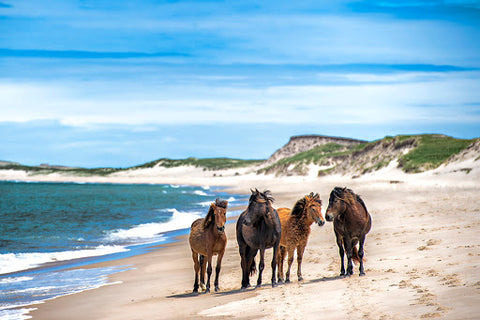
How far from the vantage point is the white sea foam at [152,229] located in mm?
25656

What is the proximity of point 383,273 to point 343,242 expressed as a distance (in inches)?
53.5

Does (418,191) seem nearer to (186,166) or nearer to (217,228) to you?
(217,228)

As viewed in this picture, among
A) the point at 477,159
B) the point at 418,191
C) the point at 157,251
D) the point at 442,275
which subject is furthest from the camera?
the point at 477,159

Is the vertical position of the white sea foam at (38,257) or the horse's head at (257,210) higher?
the horse's head at (257,210)

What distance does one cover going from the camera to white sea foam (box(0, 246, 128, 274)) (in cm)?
1741

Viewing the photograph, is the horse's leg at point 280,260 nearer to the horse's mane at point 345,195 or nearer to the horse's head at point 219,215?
the horse's head at point 219,215

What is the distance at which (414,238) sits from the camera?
1486 centimetres

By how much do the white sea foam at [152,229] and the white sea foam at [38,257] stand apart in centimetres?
395

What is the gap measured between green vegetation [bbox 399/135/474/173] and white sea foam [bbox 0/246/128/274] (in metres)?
37.2

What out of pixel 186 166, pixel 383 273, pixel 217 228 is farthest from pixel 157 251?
pixel 186 166

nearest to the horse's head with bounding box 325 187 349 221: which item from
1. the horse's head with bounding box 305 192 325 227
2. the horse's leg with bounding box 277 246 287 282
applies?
the horse's head with bounding box 305 192 325 227

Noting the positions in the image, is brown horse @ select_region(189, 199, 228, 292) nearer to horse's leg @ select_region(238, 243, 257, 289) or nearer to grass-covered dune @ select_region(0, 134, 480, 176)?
horse's leg @ select_region(238, 243, 257, 289)

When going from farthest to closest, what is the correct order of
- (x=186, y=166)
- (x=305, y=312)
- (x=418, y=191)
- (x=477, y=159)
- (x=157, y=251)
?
1. (x=186, y=166)
2. (x=477, y=159)
3. (x=418, y=191)
4. (x=157, y=251)
5. (x=305, y=312)

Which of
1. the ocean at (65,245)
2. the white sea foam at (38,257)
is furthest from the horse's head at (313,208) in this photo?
the white sea foam at (38,257)
